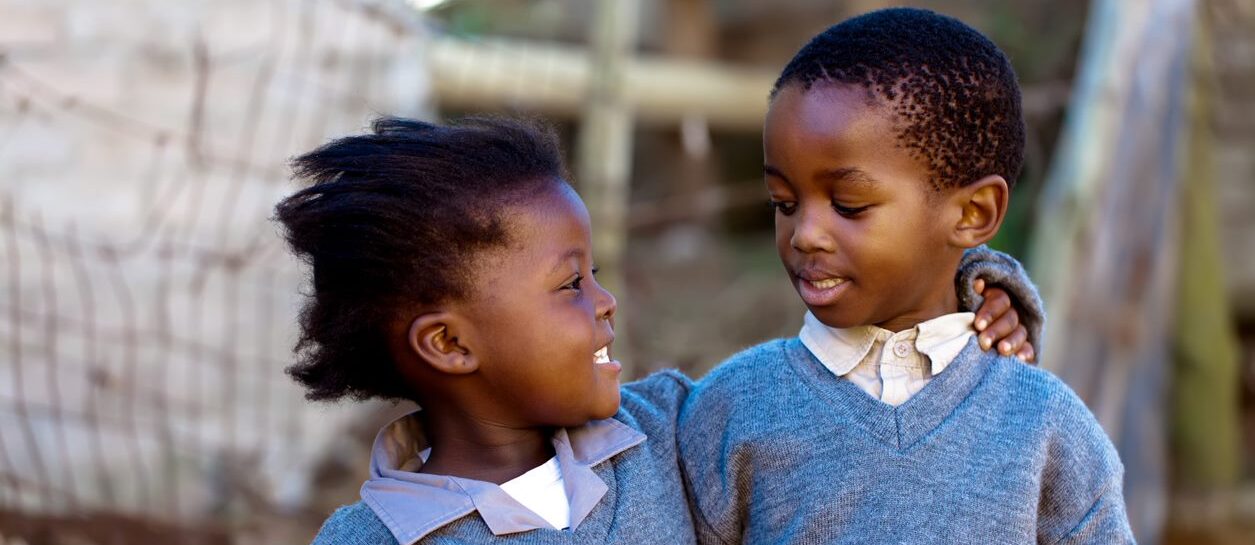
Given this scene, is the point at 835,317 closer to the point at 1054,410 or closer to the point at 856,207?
the point at 856,207

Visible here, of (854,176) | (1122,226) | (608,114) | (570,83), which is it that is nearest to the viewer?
(854,176)

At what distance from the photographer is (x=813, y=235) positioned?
1733 mm

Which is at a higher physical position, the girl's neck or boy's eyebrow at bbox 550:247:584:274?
boy's eyebrow at bbox 550:247:584:274

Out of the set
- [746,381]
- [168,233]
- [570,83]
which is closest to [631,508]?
[746,381]

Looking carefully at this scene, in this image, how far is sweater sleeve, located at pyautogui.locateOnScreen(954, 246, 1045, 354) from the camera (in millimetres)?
1915

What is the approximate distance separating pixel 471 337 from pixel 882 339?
55 cm

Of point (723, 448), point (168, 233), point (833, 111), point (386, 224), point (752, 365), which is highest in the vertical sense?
point (833, 111)

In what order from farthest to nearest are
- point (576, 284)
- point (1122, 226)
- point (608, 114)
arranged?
point (608, 114) → point (1122, 226) → point (576, 284)

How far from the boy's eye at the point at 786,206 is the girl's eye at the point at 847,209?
0.06 m

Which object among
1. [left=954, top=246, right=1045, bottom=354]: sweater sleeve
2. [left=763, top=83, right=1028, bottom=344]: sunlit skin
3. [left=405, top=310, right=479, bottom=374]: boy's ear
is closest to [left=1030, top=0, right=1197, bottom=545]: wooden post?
[left=954, top=246, right=1045, bottom=354]: sweater sleeve

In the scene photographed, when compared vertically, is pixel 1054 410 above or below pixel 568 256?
below

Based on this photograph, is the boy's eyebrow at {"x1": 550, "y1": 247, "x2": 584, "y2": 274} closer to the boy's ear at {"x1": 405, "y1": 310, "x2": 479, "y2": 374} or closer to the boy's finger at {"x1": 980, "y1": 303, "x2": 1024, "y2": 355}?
the boy's ear at {"x1": 405, "y1": 310, "x2": 479, "y2": 374}

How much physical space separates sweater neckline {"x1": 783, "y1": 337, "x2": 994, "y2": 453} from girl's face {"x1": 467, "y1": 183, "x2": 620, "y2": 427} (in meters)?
0.29

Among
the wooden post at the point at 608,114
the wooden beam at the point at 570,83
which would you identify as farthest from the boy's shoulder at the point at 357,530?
the wooden post at the point at 608,114
